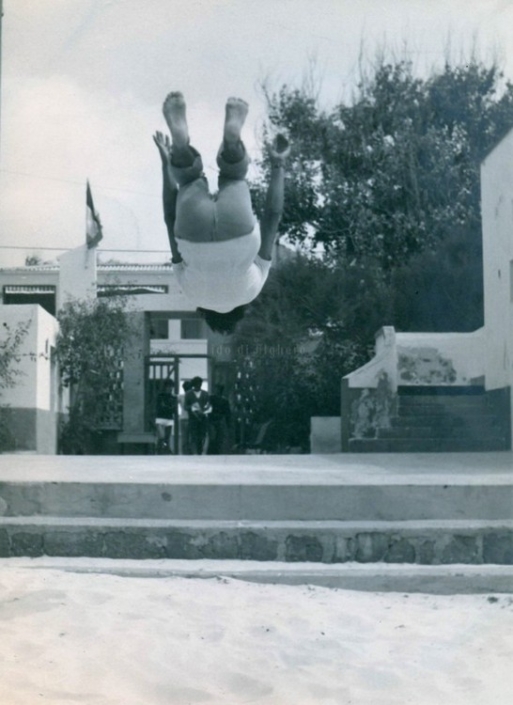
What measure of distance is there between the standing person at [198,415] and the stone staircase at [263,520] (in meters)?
2.15

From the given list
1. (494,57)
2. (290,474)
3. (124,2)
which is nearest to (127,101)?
(124,2)

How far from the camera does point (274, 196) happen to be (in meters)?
2.59

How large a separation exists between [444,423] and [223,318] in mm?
6848

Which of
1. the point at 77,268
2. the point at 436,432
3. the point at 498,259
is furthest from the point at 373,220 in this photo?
the point at 436,432

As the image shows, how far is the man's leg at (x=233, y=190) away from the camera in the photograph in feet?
7.67

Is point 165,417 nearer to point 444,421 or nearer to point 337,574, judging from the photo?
point 444,421

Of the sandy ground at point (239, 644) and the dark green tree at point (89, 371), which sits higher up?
the dark green tree at point (89, 371)

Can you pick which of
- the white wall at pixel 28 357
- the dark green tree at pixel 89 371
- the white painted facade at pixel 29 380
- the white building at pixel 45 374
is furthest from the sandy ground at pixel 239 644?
the dark green tree at pixel 89 371

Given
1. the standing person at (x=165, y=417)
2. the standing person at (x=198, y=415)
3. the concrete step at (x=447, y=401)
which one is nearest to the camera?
the standing person at (x=198, y=415)

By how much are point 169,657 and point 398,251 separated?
Answer: 532cm

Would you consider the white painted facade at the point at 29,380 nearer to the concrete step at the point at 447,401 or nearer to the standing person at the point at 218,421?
the standing person at the point at 218,421

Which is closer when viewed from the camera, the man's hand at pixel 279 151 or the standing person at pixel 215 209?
the standing person at pixel 215 209

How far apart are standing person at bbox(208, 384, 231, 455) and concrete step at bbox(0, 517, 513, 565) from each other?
275cm

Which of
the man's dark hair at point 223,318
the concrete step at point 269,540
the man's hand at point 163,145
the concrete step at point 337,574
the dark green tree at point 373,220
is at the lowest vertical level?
the concrete step at point 337,574
